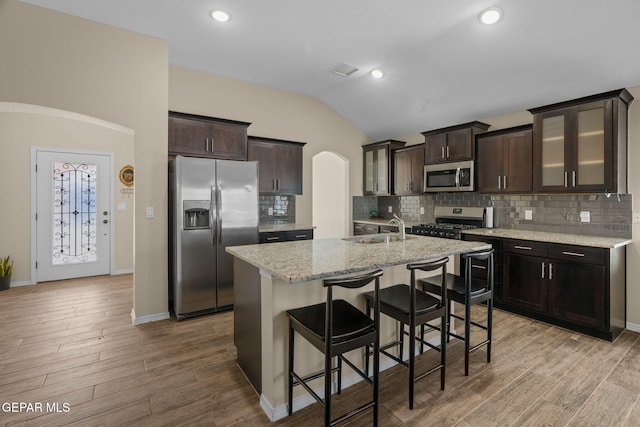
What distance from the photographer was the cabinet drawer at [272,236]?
4.18 m

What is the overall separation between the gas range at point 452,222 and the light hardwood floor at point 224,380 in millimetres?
1304

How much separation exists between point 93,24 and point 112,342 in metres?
3.13

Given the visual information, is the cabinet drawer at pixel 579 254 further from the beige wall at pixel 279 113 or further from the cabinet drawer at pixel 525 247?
the beige wall at pixel 279 113

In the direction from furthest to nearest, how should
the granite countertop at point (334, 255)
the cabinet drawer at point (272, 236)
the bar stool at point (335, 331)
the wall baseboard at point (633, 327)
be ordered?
the cabinet drawer at point (272, 236), the wall baseboard at point (633, 327), the granite countertop at point (334, 255), the bar stool at point (335, 331)

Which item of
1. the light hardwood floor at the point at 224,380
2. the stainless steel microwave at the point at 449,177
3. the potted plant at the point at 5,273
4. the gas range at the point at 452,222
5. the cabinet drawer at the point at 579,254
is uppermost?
the stainless steel microwave at the point at 449,177

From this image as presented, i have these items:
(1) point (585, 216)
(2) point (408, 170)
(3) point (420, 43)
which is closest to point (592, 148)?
(1) point (585, 216)

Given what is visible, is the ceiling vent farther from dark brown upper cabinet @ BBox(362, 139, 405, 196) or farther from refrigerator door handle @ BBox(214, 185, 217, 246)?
refrigerator door handle @ BBox(214, 185, 217, 246)

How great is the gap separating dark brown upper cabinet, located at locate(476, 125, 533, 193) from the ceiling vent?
6.42 feet

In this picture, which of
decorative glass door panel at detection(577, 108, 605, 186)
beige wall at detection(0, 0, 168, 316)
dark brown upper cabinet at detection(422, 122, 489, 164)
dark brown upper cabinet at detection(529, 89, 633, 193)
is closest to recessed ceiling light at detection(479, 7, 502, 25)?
dark brown upper cabinet at detection(529, 89, 633, 193)

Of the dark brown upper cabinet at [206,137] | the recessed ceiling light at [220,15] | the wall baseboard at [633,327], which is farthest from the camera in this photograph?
the dark brown upper cabinet at [206,137]

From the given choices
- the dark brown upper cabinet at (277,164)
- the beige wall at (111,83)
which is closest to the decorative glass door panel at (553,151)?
the dark brown upper cabinet at (277,164)

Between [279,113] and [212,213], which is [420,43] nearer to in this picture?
[279,113]

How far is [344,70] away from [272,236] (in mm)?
2434

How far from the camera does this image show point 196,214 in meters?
3.63
